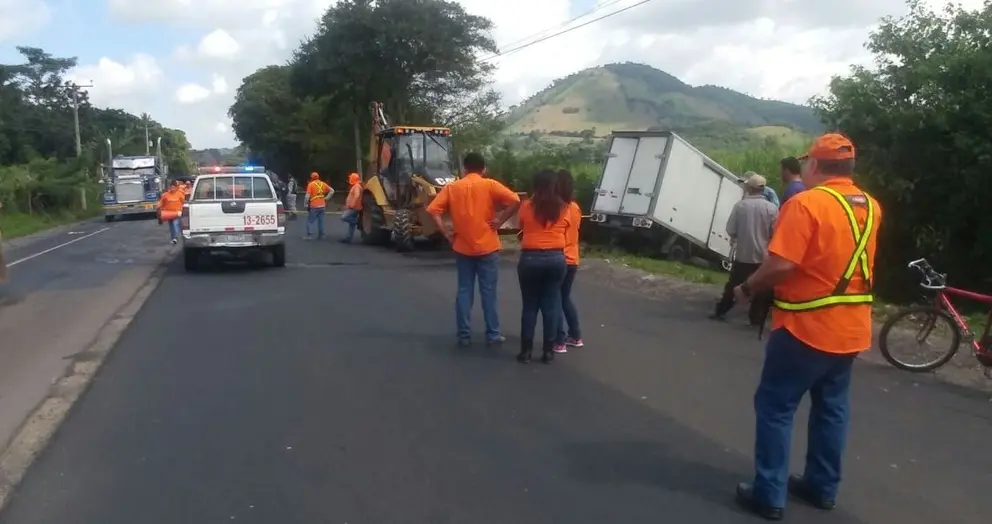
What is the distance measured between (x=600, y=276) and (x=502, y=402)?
31.8 ft

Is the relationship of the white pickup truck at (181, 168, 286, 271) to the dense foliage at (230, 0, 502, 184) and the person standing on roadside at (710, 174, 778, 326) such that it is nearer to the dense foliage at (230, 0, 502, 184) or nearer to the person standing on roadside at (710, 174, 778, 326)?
the person standing on roadside at (710, 174, 778, 326)

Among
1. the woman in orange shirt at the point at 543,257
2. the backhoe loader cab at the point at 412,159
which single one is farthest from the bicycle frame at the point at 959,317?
the backhoe loader cab at the point at 412,159

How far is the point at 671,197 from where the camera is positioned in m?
19.7

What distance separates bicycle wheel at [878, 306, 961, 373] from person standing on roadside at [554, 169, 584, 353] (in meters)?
2.90

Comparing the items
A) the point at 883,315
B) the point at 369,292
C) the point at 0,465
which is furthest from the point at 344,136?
the point at 0,465

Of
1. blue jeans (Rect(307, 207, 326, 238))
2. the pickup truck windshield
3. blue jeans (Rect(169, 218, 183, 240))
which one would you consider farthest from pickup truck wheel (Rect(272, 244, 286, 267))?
blue jeans (Rect(307, 207, 326, 238))

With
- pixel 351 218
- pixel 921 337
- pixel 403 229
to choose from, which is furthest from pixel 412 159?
pixel 921 337

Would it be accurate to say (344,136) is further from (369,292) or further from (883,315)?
(883,315)

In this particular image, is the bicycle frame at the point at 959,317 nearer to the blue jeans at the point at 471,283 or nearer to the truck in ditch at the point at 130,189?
the blue jeans at the point at 471,283

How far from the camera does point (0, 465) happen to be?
20.4 feet

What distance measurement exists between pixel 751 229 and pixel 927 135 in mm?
4158

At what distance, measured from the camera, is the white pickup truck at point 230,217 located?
1716cm

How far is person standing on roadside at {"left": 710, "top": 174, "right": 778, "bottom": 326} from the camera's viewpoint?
429 inches

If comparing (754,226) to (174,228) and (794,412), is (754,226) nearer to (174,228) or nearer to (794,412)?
(794,412)
